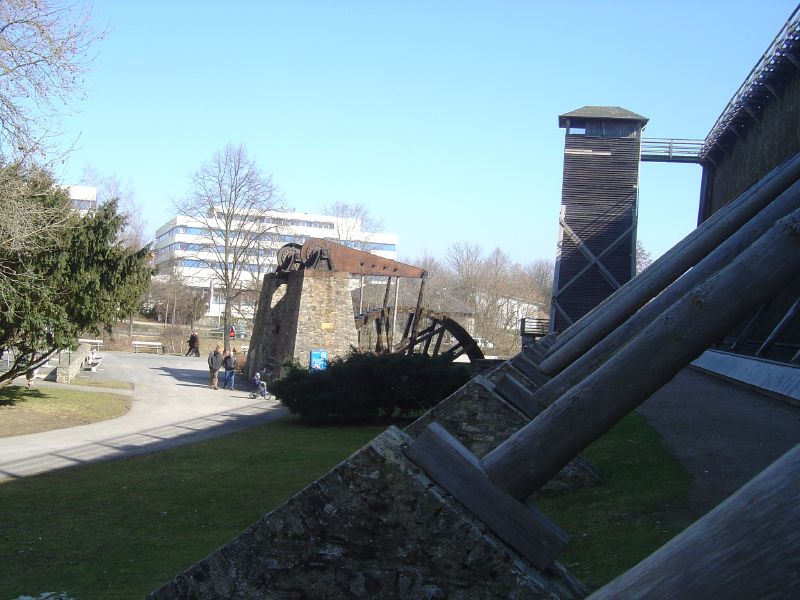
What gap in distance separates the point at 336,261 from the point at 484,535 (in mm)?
29358

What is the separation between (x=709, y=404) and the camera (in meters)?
14.9

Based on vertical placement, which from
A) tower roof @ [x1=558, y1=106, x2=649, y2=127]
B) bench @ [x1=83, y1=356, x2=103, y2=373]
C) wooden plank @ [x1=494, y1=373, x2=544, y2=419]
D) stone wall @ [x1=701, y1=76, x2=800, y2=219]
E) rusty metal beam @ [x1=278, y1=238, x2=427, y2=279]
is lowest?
bench @ [x1=83, y1=356, x2=103, y2=373]

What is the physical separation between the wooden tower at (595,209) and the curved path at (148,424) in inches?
591

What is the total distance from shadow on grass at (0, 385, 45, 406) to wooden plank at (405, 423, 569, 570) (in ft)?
67.5

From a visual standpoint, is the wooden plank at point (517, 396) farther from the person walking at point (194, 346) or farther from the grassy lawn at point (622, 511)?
the person walking at point (194, 346)

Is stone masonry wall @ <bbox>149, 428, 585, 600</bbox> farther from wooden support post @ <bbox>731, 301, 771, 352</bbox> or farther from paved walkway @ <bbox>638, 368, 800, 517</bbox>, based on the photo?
wooden support post @ <bbox>731, 301, 771, 352</bbox>

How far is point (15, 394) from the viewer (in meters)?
22.7

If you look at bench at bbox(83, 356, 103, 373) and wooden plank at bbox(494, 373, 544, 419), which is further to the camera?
bench at bbox(83, 356, 103, 373)

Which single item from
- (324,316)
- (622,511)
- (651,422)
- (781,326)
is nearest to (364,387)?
(651,422)

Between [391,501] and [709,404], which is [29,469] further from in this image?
[391,501]

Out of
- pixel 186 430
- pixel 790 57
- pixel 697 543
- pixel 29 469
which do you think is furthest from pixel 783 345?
pixel 697 543

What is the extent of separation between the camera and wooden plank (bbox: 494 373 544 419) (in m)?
7.74

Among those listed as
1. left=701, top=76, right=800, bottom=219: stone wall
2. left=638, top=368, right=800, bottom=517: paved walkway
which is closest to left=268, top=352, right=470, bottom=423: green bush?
left=638, top=368, right=800, bottom=517: paved walkway

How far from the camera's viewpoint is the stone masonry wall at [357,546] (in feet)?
11.0
